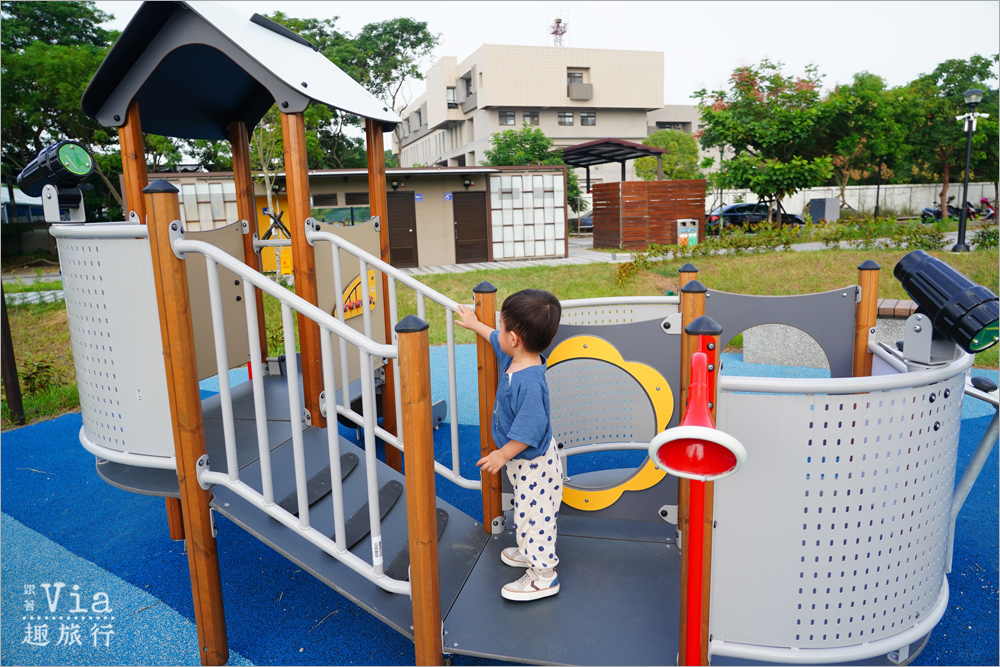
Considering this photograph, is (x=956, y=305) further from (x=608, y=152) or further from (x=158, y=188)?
(x=608, y=152)

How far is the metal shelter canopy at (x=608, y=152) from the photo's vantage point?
19156 millimetres

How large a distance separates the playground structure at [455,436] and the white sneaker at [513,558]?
0.07 m

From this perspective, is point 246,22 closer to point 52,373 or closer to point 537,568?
point 537,568

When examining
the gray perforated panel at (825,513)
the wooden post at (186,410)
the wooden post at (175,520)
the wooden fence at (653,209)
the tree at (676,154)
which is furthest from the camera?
the tree at (676,154)

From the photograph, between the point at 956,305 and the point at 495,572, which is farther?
the point at 495,572

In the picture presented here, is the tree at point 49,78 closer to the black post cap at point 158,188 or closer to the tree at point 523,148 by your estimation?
the tree at point 523,148

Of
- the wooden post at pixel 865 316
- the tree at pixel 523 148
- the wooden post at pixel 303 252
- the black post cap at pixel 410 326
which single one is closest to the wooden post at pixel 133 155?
the wooden post at pixel 303 252

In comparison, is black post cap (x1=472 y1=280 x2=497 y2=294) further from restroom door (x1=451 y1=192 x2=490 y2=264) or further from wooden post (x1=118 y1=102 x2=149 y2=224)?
restroom door (x1=451 y1=192 x2=490 y2=264)

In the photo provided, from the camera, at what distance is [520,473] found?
96.3 inches

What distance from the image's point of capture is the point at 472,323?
8.73ft

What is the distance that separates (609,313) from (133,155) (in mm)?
2609

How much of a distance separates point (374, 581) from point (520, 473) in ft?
2.12

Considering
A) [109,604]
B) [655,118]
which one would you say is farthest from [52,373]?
[655,118]

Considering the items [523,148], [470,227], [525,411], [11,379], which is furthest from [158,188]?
[523,148]
